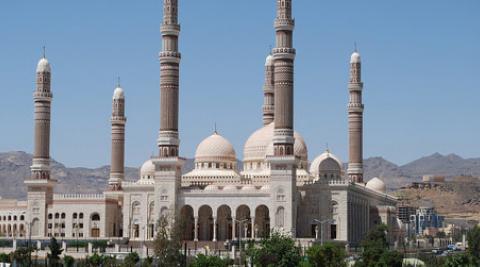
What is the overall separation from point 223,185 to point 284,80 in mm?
10816

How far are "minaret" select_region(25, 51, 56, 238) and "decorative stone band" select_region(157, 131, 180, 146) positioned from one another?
47.0 ft

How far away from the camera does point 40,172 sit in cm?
9362

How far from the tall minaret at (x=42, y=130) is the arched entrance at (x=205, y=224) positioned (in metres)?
15.1

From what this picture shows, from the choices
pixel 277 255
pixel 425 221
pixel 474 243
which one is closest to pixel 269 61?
pixel 474 243

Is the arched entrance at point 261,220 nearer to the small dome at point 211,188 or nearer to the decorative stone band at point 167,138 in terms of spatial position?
the small dome at point 211,188

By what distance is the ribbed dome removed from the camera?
9200 cm

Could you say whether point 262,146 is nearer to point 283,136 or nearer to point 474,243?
point 283,136

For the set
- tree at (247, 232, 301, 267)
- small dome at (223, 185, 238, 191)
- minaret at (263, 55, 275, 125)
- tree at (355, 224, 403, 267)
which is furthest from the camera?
minaret at (263, 55, 275, 125)

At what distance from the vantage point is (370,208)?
3942 inches

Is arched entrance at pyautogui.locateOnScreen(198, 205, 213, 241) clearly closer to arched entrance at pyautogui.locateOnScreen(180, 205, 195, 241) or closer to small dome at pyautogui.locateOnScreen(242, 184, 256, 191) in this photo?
arched entrance at pyautogui.locateOnScreen(180, 205, 195, 241)

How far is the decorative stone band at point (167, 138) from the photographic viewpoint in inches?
3319

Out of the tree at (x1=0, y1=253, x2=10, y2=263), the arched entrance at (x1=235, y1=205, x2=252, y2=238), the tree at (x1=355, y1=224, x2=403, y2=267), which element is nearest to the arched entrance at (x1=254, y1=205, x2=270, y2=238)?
the arched entrance at (x1=235, y1=205, x2=252, y2=238)

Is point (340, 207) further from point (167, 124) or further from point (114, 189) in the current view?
point (114, 189)

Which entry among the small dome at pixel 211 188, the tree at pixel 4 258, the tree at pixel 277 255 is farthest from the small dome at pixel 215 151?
the tree at pixel 277 255
